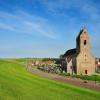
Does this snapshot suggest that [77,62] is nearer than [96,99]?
No

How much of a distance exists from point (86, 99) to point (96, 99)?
1.19 m

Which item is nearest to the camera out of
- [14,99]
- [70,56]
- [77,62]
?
[14,99]

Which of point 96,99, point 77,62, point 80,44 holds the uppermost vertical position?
point 80,44

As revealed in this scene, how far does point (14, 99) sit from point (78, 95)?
8.35 meters

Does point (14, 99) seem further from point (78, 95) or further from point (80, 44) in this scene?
point (80, 44)

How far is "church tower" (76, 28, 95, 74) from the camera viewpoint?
8012cm

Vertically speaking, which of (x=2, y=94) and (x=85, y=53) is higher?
(x=85, y=53)

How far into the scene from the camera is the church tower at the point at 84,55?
8012 cm

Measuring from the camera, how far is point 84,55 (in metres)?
80.2

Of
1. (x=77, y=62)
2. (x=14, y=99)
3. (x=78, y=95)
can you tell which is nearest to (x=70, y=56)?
(x=77, y=62)

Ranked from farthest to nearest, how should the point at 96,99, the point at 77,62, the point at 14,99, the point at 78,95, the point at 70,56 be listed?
1. the point at 70,56
2. the point at 77,62
3. the point at 78,95
4. the point at 96,99
5. the point at 14,99

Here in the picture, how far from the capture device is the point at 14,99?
78.2 ft

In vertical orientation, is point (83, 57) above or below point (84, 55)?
below

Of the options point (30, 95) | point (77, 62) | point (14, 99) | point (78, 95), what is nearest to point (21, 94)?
point (30, 95)
